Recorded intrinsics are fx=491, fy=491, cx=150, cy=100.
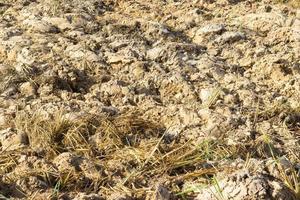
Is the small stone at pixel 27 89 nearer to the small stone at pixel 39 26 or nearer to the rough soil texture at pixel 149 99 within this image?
the rough soil texture at pixel 149 99

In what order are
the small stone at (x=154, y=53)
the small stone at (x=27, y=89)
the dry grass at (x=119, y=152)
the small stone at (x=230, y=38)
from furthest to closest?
1. the small stone at (x=230, y=38)
2. the small stone at (x=154, y=53)
3. the small stone at (x=27, y=89)
4. the dry grass at (x=119, y=152)

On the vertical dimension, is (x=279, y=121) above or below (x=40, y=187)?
below

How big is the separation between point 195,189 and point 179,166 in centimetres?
21

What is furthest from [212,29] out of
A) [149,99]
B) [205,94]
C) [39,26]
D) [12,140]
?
[12,140]

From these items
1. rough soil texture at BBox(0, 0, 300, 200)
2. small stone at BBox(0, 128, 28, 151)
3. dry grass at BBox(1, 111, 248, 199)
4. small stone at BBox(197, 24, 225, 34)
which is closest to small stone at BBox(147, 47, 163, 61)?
rough soil texture at BBox(0, 0, 300, 200)

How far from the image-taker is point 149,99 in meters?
2.83

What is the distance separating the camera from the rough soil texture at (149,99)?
2.14 m

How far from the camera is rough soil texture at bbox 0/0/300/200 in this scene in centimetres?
214

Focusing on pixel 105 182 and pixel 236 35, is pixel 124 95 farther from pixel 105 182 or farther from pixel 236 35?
pixel 236 35

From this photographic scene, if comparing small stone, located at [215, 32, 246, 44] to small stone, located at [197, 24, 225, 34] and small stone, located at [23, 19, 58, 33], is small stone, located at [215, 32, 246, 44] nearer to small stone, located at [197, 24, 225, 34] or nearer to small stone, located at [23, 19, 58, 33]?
small stone, located at [197, 24, 225, 34]

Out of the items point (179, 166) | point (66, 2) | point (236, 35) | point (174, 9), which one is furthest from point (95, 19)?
point (179, 166)

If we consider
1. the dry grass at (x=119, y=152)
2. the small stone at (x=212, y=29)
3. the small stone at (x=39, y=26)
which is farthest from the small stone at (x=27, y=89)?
the small stone at (x=212, y=29)

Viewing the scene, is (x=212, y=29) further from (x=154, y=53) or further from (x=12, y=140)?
Answer: (x=12, y=140)

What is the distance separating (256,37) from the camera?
3498mm
